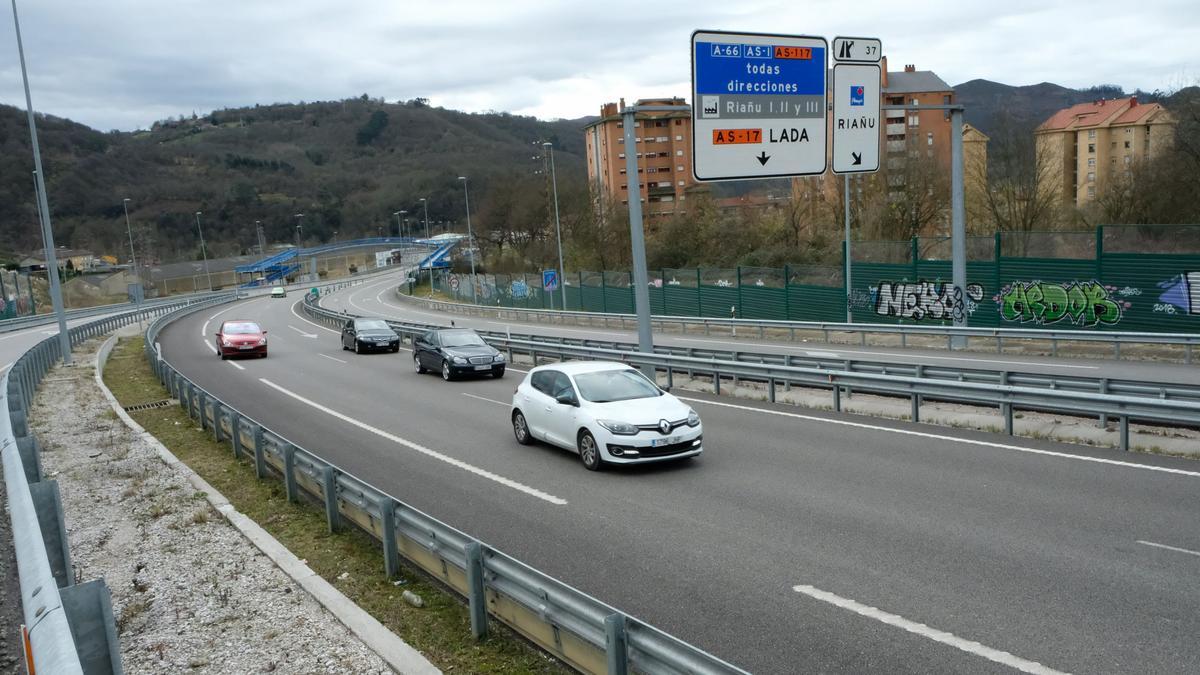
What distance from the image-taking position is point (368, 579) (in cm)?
856

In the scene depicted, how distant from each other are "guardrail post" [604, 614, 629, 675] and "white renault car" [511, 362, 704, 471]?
6.63 metres

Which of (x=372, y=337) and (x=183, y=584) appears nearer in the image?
(x=183, y=584)

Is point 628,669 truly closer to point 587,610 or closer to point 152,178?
point 587,610

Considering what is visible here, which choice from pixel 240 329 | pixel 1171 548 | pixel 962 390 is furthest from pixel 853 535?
pixel 240 329

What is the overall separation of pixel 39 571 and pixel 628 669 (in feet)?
11.0

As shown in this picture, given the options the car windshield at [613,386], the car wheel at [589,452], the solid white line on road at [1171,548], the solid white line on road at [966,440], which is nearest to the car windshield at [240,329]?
the solid white line on road at [966,440]

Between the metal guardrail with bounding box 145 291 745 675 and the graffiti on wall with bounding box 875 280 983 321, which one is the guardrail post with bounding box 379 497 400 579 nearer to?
the metal guardrail with bounding box 145 291 745 675

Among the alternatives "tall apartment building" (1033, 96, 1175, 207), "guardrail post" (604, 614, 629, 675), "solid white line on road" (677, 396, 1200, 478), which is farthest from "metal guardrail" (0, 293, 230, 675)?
"tall apartment building" (1033, 96, 1175, 207)

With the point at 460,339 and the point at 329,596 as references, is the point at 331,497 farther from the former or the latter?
the point at 460,339

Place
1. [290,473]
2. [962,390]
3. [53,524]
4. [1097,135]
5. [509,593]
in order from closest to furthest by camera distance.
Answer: [53,524], [509,593], [290,473], [962,390], [1097,135]

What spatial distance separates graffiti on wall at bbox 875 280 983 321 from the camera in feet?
101

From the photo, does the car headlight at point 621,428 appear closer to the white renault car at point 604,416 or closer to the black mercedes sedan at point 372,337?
the white renault car at point 604,416

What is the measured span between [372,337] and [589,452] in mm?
22875

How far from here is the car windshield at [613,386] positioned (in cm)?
1329
